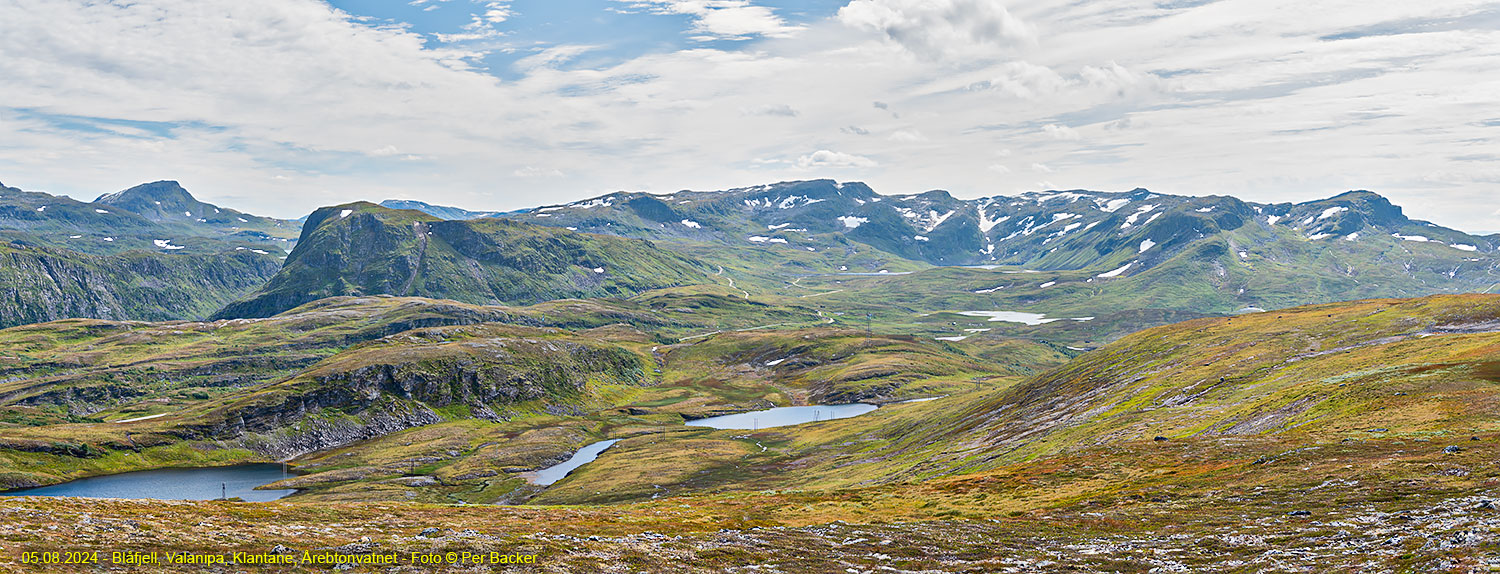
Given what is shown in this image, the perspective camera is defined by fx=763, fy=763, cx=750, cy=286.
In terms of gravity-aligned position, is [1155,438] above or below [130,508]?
below

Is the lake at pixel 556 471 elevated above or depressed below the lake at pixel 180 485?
below

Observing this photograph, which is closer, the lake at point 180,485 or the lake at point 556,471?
the lake at point 180,485

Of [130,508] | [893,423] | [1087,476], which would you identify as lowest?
[893,423]

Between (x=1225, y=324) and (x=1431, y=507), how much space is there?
5262 inches

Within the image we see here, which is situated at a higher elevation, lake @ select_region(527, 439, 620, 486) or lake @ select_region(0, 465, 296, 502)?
lake @ select_region(0, 465, 296, 502)

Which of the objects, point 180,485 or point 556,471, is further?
point 556,471

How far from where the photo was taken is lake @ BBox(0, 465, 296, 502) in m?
161

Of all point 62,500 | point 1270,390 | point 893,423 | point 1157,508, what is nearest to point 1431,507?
point 1157,508

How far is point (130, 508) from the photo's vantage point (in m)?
49.1

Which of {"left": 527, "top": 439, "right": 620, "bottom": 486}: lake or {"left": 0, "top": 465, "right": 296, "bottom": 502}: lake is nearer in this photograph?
{"left": 0, "top": 465, "right": 296, "bottom": 502}: lake

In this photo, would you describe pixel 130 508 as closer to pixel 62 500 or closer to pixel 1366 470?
pixel 62 500

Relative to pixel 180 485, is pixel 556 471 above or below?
below

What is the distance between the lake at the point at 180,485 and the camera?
161 meters

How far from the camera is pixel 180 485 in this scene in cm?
17212
